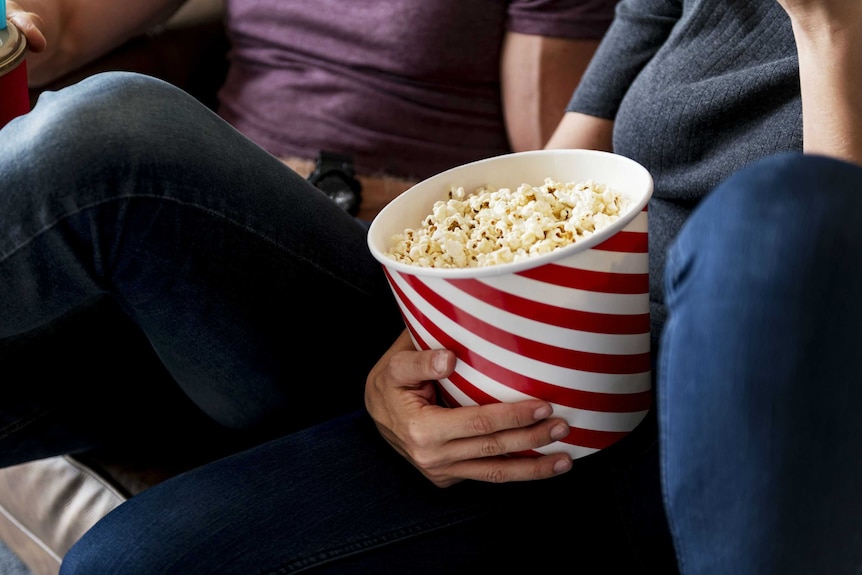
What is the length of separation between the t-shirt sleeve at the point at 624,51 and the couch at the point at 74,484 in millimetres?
664

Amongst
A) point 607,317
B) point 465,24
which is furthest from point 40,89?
point 607,317

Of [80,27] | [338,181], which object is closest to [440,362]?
[338,181]

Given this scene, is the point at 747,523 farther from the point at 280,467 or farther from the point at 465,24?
the point at 465,24

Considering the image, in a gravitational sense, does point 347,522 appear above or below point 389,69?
below

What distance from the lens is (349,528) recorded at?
2.31 ft

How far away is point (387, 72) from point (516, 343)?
0.79 meters

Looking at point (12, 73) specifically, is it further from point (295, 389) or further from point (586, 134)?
point (586, 134)

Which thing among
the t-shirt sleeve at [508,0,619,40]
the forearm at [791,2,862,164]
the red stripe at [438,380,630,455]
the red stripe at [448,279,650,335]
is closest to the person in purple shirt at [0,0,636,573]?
the t-shirt sleeve at [508,0,619,40]

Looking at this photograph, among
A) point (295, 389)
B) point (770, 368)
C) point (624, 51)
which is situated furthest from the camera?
point (624, 51)

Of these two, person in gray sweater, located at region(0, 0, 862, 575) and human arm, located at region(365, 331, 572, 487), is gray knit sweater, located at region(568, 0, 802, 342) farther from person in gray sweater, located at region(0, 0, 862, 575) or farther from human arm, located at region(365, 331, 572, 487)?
human arm, located at region(365, 331, 572, 487)

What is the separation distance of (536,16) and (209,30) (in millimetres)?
638

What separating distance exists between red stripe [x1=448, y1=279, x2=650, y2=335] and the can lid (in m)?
0.51

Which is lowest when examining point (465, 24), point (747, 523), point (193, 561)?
point (193, 561)

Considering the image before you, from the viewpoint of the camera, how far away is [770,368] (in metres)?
0.44
